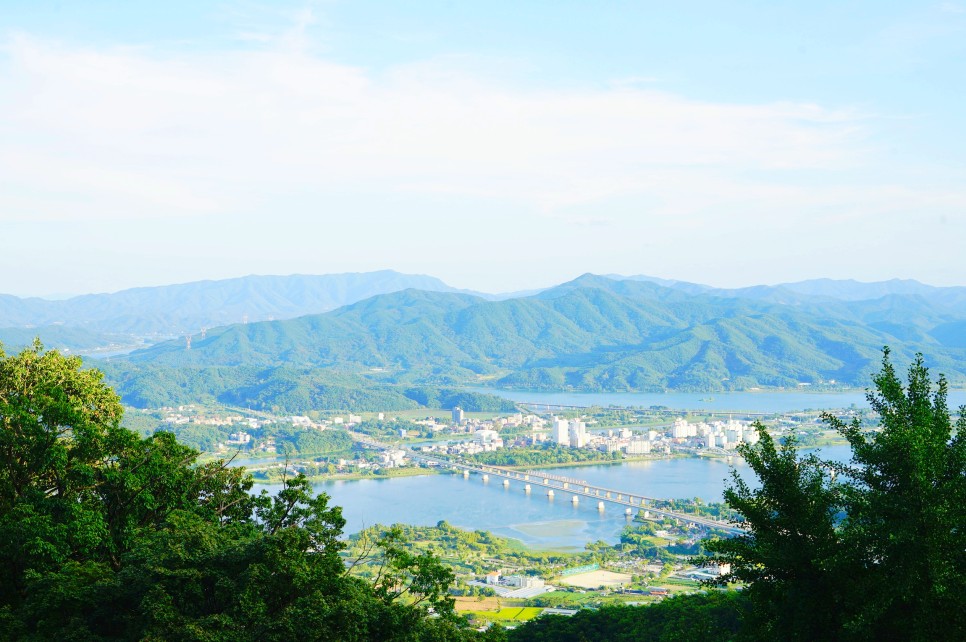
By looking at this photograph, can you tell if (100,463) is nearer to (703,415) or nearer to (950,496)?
(950,496)

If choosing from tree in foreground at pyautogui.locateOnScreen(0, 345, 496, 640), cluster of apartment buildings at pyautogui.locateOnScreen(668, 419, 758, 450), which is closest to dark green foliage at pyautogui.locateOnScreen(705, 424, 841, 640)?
tree in foreground at pyautogui.locateOnScreen(0, 345, 496, 640)

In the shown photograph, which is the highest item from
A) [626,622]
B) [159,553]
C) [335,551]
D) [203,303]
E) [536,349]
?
[203,303]

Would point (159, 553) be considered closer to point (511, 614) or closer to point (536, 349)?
point (511, 614)

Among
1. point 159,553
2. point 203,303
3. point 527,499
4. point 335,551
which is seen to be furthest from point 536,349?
point 203,303

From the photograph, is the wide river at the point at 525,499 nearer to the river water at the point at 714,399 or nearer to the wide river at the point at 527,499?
the wide river at the point at 527,499

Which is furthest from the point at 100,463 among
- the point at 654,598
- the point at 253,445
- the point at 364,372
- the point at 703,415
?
the point at 364,372

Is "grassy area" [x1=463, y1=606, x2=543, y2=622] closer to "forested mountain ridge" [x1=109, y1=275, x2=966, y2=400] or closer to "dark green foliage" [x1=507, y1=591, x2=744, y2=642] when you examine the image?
"dark green foliage" [x1=507, y1=591, x2=744, y2=642]
